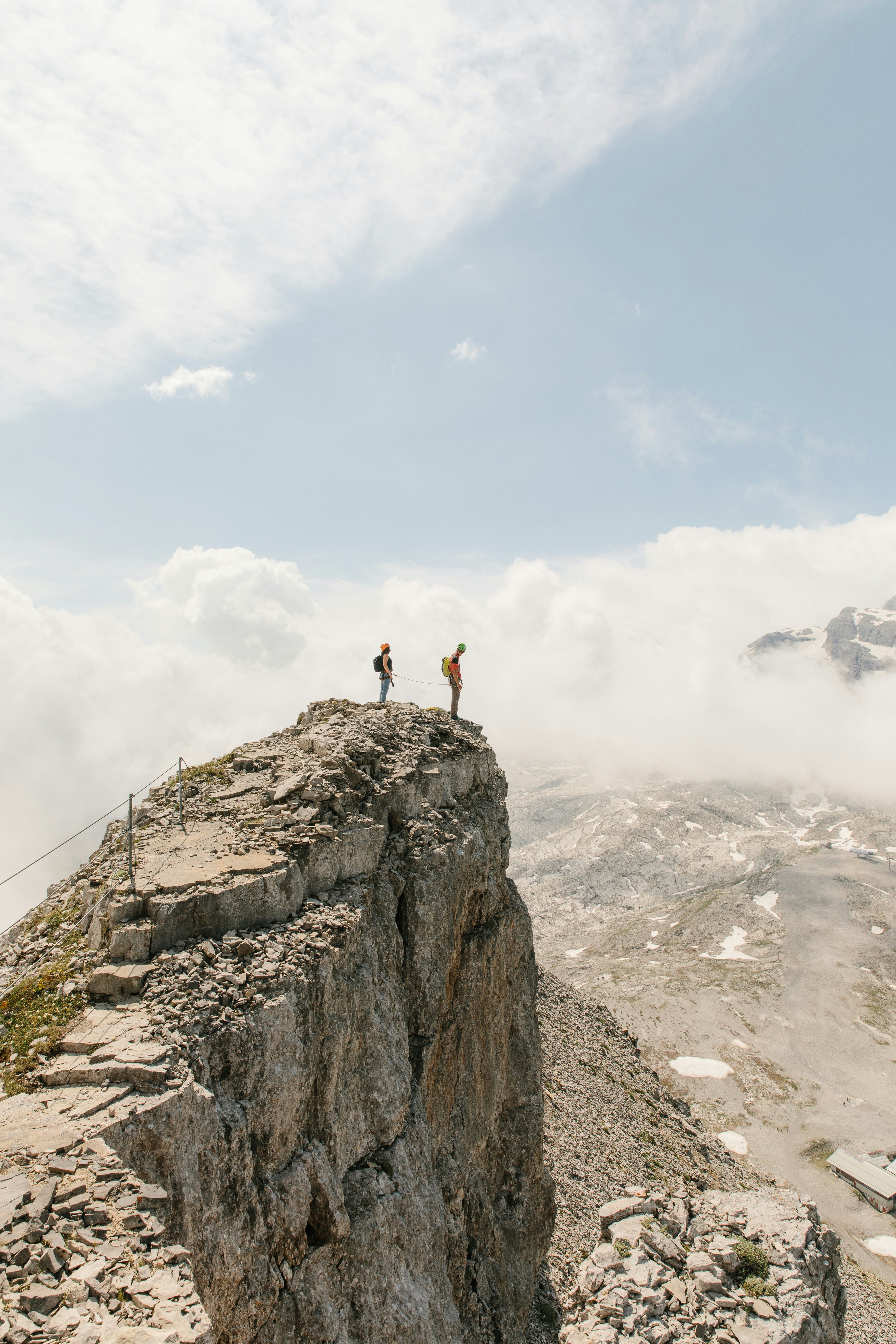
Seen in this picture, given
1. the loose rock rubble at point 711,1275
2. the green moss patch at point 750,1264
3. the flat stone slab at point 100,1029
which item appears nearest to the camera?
the flat stone slab at point 100,1029

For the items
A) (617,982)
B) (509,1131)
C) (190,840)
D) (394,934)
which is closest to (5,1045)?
(190,840)

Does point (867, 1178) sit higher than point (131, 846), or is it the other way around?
point (131, 846)

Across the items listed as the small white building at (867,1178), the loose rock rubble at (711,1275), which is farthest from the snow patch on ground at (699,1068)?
the loose rock rubble at (711,1275)

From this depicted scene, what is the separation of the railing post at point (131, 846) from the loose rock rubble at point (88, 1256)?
230 inches

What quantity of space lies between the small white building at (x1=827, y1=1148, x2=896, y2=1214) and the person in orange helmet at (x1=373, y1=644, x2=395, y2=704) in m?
124

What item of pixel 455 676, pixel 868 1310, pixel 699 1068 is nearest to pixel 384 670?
pixel 455 676

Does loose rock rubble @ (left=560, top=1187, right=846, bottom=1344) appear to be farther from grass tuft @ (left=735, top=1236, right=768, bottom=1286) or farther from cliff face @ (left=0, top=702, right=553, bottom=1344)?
cliff face @ (left=0, top=702, right=553, bottom=1344)

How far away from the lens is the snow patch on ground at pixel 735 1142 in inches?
4505

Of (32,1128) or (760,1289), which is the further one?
(760,1289)

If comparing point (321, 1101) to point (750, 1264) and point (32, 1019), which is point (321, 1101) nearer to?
point (32, 1019)

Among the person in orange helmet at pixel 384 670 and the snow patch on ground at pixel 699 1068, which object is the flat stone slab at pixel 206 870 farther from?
the snow patch on ground at pixel 699 1068

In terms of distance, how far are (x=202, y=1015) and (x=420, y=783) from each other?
13469 mm

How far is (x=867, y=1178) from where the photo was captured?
351ft

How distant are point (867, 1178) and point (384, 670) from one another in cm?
12889
